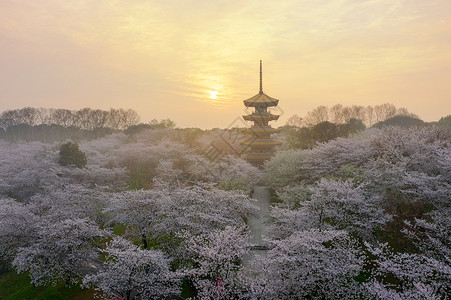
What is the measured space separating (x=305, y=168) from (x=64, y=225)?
20.0 meters

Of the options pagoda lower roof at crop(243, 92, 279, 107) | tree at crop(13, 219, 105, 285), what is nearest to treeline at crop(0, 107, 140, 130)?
pagoda lower roof at crop(243, 92, 279, 107)

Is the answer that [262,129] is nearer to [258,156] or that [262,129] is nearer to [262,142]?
[262,142]

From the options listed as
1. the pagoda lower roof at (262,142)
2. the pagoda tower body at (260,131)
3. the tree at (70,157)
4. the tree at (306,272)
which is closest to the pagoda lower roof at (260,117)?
the pagoda tower body at (260,131)

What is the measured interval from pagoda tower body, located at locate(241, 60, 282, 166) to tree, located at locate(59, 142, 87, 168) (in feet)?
76.7

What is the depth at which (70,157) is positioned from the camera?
30.7 meters

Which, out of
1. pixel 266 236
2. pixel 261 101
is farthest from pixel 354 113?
pixel 266 236

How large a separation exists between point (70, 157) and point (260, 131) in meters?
27.3

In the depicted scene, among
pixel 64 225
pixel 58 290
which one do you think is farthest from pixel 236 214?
pixel 58 290

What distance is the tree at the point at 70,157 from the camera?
3052 cm

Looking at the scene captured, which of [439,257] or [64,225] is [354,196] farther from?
[64,225]

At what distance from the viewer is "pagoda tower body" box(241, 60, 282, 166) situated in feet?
134

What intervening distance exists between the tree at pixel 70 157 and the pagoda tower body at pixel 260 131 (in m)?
23.4

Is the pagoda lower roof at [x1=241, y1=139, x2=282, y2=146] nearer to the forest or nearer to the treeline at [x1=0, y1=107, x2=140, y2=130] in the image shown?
the forest

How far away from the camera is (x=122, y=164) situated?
3709 centimetres
